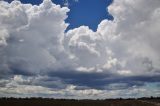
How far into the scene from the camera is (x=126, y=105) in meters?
137

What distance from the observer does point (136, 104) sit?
13575 centimetres

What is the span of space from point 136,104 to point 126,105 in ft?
14.1

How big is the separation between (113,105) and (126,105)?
7.07 meters

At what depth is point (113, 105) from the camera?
465 ft

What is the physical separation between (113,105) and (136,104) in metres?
11.1
